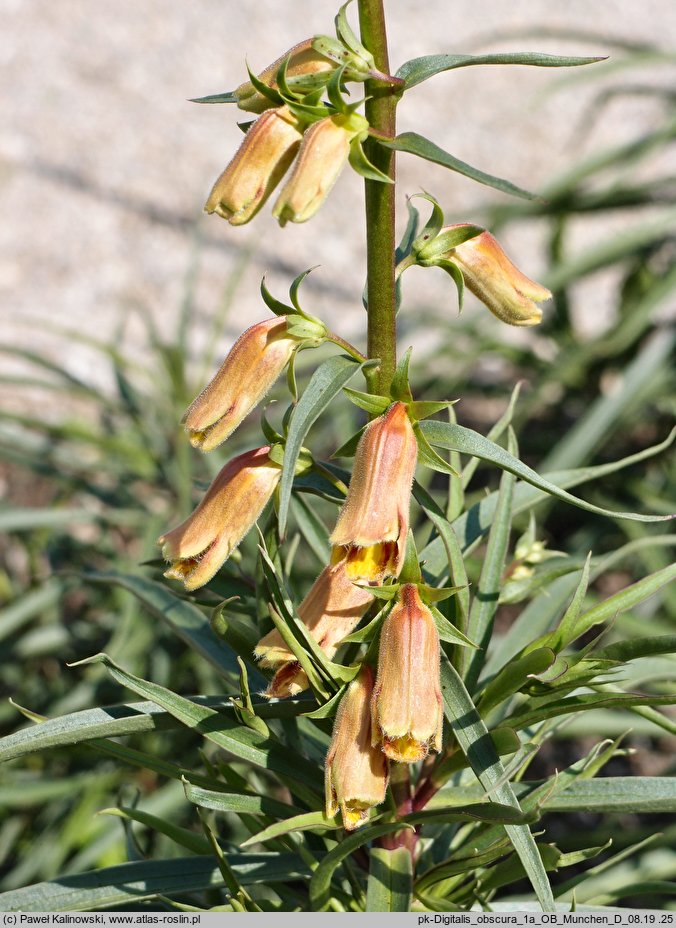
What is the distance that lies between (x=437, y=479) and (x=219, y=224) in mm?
1787

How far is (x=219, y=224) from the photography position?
377 cm

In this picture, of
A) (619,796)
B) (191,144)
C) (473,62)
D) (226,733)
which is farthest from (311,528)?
(191,144)

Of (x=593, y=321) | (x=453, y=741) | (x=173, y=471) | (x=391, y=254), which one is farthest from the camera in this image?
(x=593, y=321)

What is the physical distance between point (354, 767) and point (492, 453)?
235 millimetres

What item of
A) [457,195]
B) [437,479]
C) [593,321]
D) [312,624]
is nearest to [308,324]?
[312,624]

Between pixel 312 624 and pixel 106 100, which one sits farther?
pixel 106 100

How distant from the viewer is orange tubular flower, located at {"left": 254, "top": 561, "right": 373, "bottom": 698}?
727 millimetres

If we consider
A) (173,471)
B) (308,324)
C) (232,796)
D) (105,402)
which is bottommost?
(232,796)

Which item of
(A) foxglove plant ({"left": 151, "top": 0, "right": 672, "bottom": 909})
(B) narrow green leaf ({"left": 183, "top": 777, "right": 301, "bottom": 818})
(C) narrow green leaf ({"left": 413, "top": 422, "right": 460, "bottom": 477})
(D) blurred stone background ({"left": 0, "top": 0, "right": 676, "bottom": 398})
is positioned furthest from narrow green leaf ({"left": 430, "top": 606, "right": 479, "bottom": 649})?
(D) blurred stone background ({"left": 0, "top": 0, "right": 676, "bottom": 398})

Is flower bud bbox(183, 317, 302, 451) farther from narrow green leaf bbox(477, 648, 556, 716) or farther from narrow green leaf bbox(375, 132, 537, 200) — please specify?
narrow green leaf bbox(477, 648, 556, 716)

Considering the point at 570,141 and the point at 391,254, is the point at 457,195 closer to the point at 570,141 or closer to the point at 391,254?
the point at 570,141

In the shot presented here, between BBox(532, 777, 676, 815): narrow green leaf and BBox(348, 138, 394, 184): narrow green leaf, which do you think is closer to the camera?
BBox(348, 138, 394, 184): narrow green leaf

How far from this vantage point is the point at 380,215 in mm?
662

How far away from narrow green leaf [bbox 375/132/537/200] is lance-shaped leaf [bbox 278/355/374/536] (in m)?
0.14
